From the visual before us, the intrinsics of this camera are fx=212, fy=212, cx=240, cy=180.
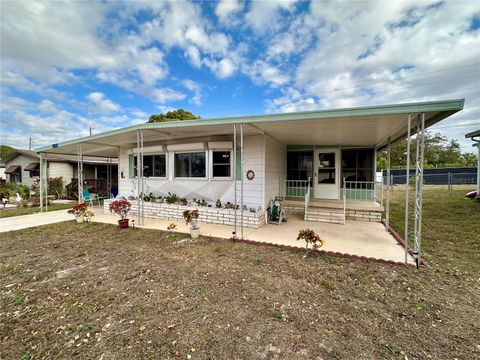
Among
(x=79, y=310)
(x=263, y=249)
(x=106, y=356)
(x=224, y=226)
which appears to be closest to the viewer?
(x=106, y=356)

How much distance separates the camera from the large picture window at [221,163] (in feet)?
23.3

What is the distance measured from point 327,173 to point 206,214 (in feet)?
15.7

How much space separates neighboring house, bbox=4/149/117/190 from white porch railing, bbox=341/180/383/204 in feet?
52.6

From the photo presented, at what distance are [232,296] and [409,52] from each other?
1559 cm

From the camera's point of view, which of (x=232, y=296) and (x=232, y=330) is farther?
(x=232, y=296)

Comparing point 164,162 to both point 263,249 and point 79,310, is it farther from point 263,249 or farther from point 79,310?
point 79,310

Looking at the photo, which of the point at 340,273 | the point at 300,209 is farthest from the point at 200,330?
the point at 300,209

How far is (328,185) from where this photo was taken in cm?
802

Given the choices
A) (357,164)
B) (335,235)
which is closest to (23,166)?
(335,235)

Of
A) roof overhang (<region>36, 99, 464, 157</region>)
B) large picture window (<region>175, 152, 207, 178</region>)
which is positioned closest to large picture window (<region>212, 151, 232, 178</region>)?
large picture window (<region>175, 152, 207, 178</region>)

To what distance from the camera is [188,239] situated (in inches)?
203

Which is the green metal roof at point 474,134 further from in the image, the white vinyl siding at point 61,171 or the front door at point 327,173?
the white vinyl siding at point 61,171

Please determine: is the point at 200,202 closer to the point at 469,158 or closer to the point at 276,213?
the point at 276,213

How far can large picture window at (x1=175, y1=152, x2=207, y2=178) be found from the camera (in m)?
7.45
